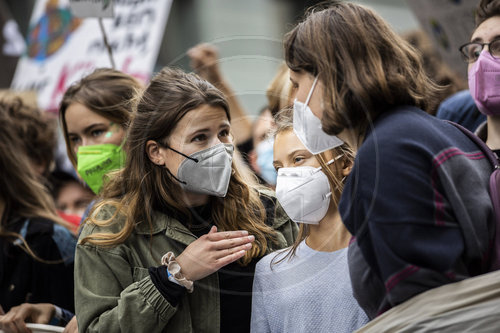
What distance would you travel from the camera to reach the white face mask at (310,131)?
169 centimetres

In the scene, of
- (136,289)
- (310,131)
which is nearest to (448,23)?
(310,131)

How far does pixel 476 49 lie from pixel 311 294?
114 cm

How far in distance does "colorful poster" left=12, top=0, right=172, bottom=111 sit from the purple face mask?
218 centimetres

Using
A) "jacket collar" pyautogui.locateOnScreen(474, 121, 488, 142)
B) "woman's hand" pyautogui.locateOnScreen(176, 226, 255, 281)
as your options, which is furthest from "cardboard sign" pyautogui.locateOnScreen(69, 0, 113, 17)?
"jacket collar" pyautogui.locateOnScreen(474, 121, 488, 142)

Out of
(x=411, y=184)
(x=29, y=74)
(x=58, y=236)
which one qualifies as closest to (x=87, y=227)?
(x=58, y=236)

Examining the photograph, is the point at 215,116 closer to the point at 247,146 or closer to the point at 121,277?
the point at 247,146

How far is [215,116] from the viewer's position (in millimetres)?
2031

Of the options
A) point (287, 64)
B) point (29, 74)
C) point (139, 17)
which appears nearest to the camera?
point (287, 64)

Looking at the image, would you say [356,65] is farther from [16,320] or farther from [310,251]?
[16,320]

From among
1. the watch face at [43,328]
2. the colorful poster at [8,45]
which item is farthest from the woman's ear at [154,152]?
the colorful poster at [8,45]

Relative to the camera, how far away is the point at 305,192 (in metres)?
1.94

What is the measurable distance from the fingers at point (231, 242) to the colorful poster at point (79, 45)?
215 cm

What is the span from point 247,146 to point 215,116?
0.21 meters

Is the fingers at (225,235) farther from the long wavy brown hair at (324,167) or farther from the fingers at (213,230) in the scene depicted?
the long wavy brown hair at (324,167)
